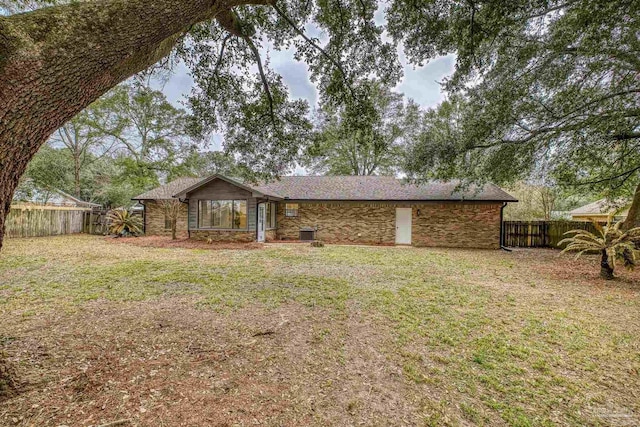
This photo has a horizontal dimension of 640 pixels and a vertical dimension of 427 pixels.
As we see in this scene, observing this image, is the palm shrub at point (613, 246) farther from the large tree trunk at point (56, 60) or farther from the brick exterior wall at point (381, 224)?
the large tree trunk at point (56, 60)

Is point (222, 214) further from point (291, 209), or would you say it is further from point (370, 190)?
point (370, 190)

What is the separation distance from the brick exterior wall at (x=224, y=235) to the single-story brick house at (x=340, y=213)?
0.05 meters

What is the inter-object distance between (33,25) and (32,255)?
997 centimetres

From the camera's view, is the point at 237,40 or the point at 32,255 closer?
the point at 237,40

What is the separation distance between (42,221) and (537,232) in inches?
957

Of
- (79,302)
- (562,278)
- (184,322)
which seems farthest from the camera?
(562,278)

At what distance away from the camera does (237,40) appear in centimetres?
614

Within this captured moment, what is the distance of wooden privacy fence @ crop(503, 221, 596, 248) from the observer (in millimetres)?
13055

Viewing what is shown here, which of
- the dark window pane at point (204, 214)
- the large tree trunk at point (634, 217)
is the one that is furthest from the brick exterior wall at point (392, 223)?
the large tree trunk at point (634, 217)

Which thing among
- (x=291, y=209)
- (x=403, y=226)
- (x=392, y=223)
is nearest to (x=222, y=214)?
(x=291, y=209)

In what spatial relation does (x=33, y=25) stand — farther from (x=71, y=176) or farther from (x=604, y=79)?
(x=71, y=176)

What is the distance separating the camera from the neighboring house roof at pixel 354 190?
1305 centimetres

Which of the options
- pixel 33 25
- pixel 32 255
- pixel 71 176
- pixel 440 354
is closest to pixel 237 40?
pixel 33 25

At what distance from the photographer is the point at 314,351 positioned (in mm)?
3051
